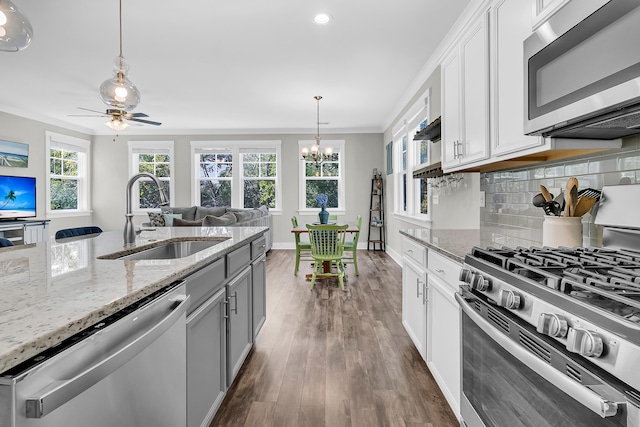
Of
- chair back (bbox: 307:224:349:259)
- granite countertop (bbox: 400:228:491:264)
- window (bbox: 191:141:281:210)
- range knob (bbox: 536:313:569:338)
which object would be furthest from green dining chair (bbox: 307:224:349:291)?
window (bbox: 191:141:281:210)

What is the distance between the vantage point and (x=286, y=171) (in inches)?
308

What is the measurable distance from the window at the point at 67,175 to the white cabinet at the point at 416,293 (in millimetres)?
7215

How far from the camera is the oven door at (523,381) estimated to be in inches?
25.7

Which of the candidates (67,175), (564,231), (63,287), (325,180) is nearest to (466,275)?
(564,231)

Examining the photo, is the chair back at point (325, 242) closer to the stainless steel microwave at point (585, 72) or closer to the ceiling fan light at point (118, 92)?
the ceiling fan light at point (118, 92)

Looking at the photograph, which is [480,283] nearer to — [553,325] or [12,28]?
[553,325]

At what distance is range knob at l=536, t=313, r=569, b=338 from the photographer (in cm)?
75

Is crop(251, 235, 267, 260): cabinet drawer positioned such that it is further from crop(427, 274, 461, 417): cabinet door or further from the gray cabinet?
crop(427, 274, 461, 417): cabinet door

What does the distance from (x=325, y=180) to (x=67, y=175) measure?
5482 mm

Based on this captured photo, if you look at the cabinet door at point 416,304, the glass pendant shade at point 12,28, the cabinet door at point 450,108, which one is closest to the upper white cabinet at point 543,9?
the cabinet door at point 450,108

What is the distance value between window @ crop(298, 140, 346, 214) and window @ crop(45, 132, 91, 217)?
188 inches

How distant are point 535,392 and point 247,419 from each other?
4.67ft

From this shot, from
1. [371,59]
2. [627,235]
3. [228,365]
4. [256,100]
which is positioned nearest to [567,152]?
[627,235]

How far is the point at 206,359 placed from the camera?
5.13ft
